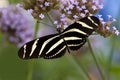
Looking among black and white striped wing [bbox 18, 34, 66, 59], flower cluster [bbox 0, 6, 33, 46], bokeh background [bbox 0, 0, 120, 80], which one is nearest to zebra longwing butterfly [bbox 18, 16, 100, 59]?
black and white striped wing [bbox 18, 34, 66, 59]

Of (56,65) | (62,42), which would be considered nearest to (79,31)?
(62,42)

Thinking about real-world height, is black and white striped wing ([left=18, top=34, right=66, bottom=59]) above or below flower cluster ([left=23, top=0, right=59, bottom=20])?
below

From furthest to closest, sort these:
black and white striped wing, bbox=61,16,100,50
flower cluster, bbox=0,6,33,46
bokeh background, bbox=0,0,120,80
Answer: flower cluster, bbox=0,6,33,46
bokeh background, bbox=0,0,120,80
black and white striped wing, bbox=61,16,100,50

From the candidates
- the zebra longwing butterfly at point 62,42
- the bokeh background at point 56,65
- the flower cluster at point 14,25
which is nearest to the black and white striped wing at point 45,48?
the zebra longwing butterfly at point 62,42

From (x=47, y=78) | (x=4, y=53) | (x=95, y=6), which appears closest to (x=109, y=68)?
(x=95, y=6)

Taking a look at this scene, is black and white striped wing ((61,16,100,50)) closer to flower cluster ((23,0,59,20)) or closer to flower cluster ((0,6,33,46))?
flower cluster ((23,0,59,20))

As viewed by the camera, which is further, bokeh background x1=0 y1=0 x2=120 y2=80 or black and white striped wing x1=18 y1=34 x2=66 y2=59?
bokeh background x1=0 y1=0 x2=120 y2=80

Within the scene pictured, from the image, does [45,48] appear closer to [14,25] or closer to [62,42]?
[62,42]

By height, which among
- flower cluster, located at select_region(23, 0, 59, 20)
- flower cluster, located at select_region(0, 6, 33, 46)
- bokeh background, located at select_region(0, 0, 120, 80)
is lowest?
bokeh background, located at select_region(0, 0, 120, 80)
